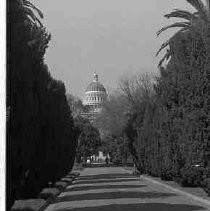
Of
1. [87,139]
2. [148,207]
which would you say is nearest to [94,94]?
[87,139]

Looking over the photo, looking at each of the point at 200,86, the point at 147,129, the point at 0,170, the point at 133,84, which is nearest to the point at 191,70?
the point at 200,86

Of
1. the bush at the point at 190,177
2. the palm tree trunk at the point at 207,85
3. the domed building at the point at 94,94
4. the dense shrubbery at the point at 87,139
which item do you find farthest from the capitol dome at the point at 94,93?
the palm tree trunk at the point at 207,85

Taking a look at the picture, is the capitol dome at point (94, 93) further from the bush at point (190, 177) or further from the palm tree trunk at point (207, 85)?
the palm tree trunk at point (207, 85)

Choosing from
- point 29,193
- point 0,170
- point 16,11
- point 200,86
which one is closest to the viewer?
point 0,170

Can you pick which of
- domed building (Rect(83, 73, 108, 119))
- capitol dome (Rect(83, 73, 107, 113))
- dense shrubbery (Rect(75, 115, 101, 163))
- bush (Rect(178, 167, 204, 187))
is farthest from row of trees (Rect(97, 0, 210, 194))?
capitol dome (Rect(83, 73, 107, 113))

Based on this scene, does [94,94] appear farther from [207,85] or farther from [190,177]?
[207,85]

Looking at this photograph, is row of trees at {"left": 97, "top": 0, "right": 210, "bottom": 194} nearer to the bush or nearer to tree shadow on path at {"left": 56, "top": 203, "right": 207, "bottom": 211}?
the bush

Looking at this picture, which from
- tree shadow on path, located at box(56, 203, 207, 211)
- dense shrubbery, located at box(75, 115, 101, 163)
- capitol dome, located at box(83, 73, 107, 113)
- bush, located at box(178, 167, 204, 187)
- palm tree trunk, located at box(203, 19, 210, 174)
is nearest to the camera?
tree shadow on path, located at box(56, 203, 207, 211)

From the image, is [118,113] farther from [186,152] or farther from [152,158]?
[186,152]

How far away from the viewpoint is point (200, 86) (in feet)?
89.0

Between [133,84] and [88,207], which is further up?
[133,84]

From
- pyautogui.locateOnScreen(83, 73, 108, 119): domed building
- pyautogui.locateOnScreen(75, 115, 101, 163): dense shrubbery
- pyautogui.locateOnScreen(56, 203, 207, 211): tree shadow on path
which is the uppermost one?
pyautogui.locateOnScreen(83, 73, 108, 119): domed building

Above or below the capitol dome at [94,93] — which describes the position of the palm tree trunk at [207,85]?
below

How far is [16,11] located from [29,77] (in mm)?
2718
